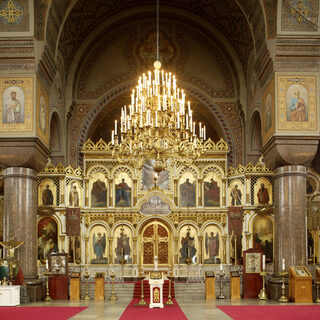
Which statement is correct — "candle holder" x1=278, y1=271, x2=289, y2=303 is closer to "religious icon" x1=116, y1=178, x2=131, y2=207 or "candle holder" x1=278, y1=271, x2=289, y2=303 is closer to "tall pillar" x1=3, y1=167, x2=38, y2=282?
"tall pillar" x1=3, y1=167, x2=38, y2=282

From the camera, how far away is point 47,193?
75.4ft

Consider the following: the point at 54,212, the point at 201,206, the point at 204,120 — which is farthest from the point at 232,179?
the point at 54,212

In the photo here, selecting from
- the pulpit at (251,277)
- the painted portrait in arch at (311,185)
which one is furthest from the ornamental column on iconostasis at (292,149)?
the painted portrait in arch at (311,185)

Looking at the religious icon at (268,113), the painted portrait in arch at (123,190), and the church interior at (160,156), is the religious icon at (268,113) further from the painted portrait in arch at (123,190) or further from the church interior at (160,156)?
the painted portrait in arch at (123,190)

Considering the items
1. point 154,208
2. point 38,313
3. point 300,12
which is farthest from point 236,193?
point 38,313

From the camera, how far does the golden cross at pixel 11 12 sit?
18016mm

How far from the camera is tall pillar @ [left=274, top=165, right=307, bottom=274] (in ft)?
59.3

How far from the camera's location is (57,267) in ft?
65.7

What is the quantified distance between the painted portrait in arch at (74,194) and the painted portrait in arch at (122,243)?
1.92 m

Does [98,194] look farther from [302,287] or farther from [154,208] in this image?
[302,287]

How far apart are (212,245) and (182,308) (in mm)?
7548

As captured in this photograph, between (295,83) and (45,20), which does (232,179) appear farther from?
(45,20)

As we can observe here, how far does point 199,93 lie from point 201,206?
16.0ft

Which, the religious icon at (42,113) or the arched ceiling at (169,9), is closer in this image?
the religious icon at (42,113)
